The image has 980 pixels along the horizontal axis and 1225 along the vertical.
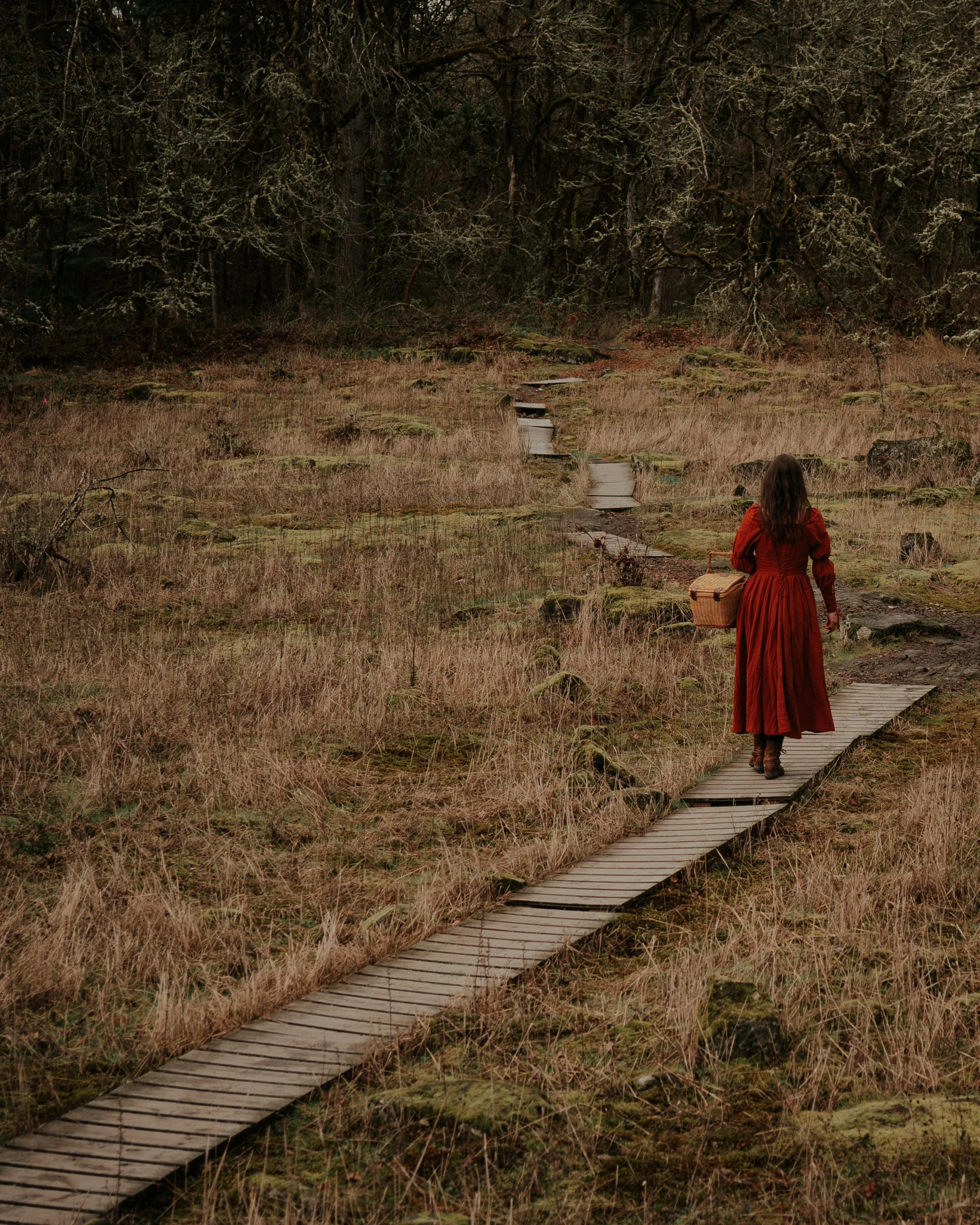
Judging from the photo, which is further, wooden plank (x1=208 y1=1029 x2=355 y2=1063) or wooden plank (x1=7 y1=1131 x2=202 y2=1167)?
wooden plank (x1=208 y1=1029 x2=355 y2=1063)

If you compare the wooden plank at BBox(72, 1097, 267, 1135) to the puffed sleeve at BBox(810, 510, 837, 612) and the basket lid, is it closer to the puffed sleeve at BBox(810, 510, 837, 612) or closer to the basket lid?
the basket lid

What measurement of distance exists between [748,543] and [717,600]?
33 centimetres

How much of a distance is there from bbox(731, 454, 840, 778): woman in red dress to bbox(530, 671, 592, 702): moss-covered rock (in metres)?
1.26

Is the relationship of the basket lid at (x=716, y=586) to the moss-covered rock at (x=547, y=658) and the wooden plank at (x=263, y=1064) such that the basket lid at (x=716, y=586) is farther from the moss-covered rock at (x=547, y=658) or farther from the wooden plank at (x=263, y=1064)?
the wooden plank at (x=263, y=1064)

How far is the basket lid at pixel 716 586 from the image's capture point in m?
6.66

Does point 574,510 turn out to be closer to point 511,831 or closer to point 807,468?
point 807,468

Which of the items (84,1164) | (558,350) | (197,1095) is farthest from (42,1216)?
(558,350)

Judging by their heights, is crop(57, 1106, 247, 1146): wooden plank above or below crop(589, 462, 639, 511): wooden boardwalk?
below

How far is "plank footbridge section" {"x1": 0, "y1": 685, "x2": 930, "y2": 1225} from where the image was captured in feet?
10.8

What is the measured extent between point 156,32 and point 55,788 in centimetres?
2412

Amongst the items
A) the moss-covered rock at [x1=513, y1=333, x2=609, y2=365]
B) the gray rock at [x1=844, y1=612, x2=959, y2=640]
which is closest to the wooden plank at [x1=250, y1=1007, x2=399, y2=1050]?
the gray rock at [x1=844, y1=612, x2=959, y2=640]

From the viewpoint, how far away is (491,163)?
29.5 m

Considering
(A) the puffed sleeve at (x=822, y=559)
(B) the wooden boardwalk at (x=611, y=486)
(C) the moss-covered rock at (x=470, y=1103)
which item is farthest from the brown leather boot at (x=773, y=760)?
(B) the wooden boardwalk at (x=611, y=486)

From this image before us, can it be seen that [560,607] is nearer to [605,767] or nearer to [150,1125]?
[605,767]
